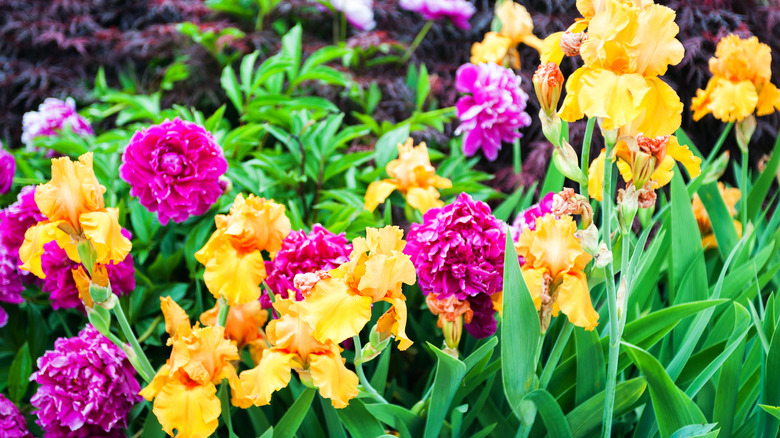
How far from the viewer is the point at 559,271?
738 mm

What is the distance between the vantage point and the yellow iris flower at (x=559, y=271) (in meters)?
0.71

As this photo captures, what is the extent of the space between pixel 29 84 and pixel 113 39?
294 mm

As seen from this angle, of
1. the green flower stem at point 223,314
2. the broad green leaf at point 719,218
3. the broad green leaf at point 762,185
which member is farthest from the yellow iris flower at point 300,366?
the broad green leaf at point 762,185

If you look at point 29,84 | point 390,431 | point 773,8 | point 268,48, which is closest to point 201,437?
point 390,431

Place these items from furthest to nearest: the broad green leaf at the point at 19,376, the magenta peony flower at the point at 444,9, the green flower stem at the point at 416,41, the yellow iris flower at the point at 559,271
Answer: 1. the green flower stem at the point at 416,41
2. the magenta peony flower at the point at 444,9
3. the broad green leaf at the point at 19,376
4. the yellow iris flower at the point at 559,271

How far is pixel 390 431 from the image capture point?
93 centimetres

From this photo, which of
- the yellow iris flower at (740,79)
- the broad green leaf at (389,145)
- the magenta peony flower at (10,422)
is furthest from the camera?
the broad green leaf at (389,145)

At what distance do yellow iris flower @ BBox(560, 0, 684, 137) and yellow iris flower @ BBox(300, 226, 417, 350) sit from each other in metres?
0.26

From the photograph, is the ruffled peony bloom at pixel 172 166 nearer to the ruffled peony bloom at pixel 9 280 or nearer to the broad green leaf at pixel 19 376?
the ruffled peony bloom at pixel 9 280

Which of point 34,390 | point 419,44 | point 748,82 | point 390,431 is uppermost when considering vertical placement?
point 748,82

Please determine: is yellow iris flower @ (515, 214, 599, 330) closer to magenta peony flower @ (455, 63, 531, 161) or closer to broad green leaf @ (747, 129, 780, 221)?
magenta peony flower @ (455, 63, 531, 161)

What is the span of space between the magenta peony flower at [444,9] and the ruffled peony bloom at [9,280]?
47.6 inches

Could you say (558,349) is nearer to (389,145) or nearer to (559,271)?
(559,271)

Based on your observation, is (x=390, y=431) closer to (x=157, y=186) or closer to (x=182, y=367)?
(x=182, y=367)
